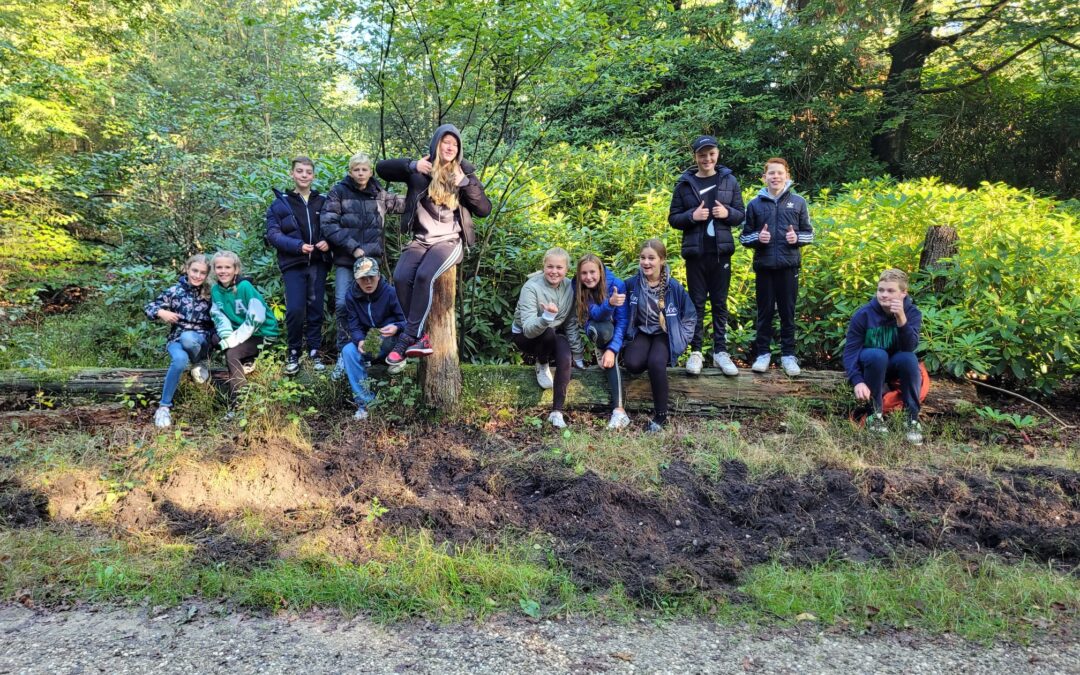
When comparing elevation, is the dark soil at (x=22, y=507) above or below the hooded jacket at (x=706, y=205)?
below

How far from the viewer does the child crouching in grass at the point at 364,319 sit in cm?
541

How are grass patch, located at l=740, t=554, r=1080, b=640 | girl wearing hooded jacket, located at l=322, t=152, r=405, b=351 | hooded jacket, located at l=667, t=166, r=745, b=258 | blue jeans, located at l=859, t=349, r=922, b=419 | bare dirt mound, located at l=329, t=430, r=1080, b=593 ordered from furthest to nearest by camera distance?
girl wearing hooded jacket, located at l=322, t=152, r=405, b=351
hooded jacket, located at l=667, t=166, r=745, b=258
blue jeans, located at l=859, t=349, r=922, b=419
bare dirt mound, located at l=329, t=430, r=1080, b=593
grass patch, located at l=740, t=554, r=1080, b=640

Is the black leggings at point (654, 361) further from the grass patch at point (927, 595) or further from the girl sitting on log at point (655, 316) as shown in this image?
the grass patch at point (927, 595)

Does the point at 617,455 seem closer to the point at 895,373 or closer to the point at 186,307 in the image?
the point at 895,373

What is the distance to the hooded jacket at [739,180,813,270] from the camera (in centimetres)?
554

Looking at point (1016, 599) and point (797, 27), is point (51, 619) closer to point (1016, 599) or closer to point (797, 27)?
point (1016, 599)

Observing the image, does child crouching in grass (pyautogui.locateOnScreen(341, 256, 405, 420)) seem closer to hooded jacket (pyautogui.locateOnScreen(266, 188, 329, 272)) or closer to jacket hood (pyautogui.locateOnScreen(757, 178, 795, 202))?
hooded jacket (pyautogui.locateOnScreen(266, 188, 329, 272))

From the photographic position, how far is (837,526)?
12.3ft

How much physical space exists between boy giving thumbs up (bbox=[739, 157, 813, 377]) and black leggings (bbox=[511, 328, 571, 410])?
163 centimetres

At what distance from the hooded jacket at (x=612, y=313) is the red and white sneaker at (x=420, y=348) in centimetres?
136

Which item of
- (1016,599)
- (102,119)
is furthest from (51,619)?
(102,119)

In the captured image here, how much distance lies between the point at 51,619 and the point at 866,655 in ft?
11.5

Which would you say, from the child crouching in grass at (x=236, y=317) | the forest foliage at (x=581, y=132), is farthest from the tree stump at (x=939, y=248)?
the child crouching in grass at (x=236, y=317)

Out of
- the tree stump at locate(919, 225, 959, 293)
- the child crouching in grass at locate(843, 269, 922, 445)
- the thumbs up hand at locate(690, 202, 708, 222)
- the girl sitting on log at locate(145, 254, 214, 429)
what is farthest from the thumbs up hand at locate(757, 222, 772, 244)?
the girl sitting on log at locate(145, 254, 214, 429)
